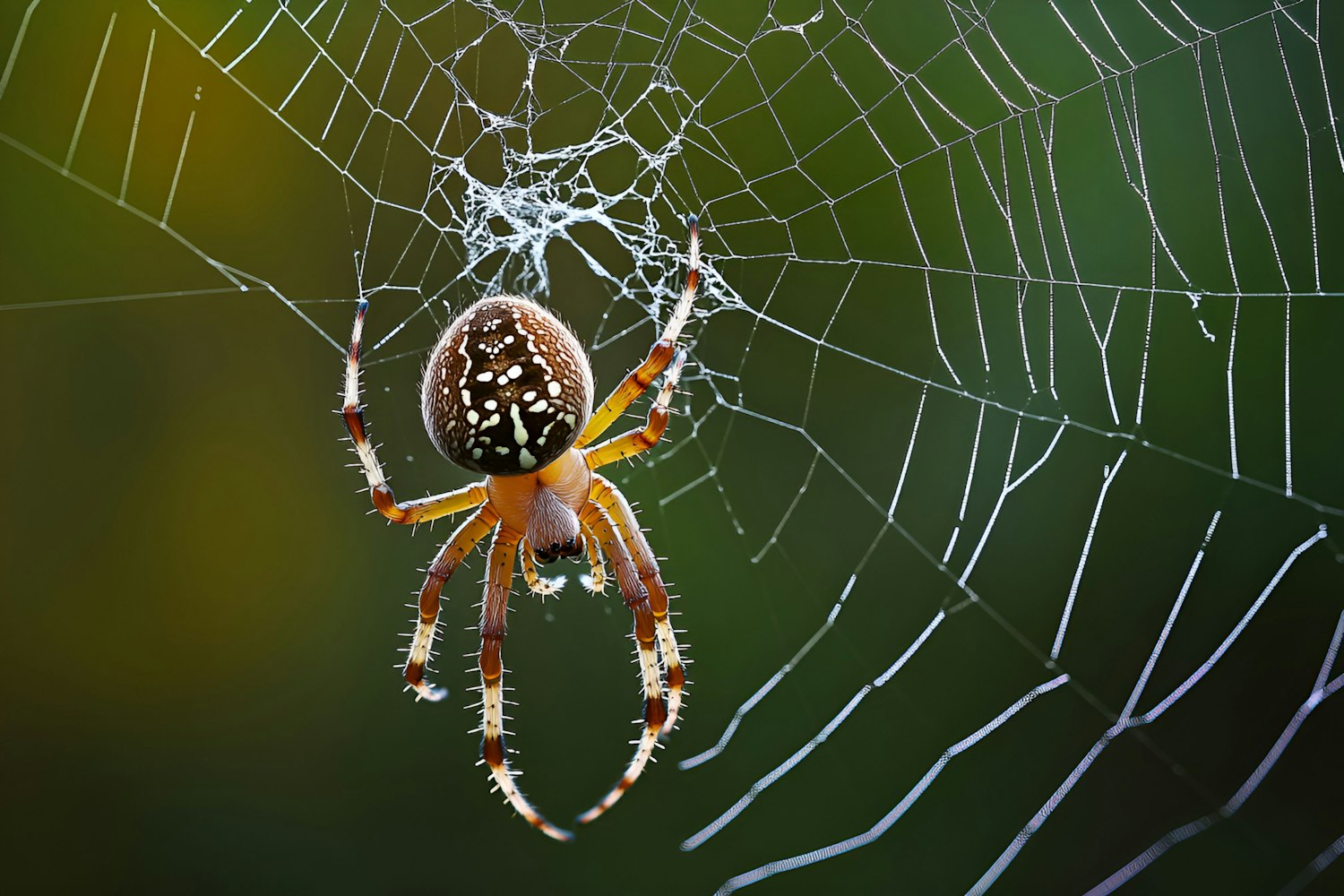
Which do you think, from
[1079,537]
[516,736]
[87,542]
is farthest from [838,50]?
[87,542]

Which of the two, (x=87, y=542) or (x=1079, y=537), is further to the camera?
(x=87, y=542)

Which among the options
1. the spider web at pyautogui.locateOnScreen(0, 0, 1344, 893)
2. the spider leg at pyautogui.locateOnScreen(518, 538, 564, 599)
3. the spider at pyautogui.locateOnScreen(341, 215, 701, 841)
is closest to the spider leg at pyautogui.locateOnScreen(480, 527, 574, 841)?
the spider at pyautogui.locateOnScreen(341, 215, 701, 841)

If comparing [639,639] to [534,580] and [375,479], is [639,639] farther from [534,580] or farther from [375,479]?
[375,479]

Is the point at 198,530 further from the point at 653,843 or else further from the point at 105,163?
→ the point at 653,843

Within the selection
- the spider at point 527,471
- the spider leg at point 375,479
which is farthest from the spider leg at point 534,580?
the spider leg at point 375,479

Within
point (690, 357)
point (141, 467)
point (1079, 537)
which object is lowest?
point (1079, 537)

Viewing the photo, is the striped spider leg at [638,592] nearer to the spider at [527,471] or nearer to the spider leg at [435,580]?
the spider at [527,471]

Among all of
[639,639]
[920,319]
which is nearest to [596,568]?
[639,639]
